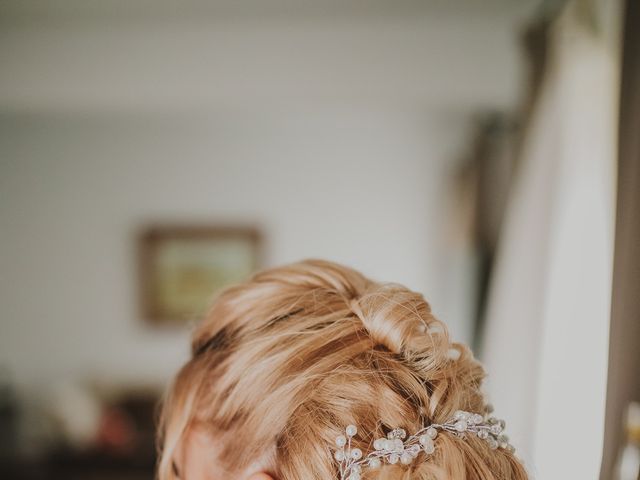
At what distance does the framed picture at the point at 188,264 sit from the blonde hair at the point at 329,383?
2.10m

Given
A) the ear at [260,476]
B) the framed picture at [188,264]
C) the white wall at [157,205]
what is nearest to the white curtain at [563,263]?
the ear at [260,476]

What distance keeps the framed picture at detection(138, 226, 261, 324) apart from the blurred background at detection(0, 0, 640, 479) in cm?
1

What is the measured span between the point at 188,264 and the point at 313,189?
79 centimetres

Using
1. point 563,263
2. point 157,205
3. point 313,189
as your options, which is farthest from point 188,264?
point 563,263

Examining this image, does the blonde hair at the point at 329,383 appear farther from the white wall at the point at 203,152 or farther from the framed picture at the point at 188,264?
the framed picture at the point at 188,264

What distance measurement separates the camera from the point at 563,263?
1133 millimetres

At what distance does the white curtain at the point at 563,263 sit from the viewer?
3.09 ft

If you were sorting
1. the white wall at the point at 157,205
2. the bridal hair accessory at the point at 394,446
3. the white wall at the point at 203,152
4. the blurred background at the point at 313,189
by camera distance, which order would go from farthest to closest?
the white wall at the point at 157,205 < the white wall at the point at 203,152 < the blurred background at the point at 313,189 < the bridal hair accessory at the point at 394,446

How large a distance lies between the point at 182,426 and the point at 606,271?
842mm

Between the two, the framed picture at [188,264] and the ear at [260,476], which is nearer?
the ear at [260,476]

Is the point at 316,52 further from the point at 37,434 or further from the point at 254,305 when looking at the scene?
the point at 37,434

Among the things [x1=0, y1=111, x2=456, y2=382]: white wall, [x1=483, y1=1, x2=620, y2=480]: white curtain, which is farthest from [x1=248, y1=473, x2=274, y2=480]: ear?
[x1=0, y1=111, x2=456, y2=382]: white wall

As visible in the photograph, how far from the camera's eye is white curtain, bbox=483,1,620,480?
940mm

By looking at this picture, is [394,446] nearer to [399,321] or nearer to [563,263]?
[399,321]
